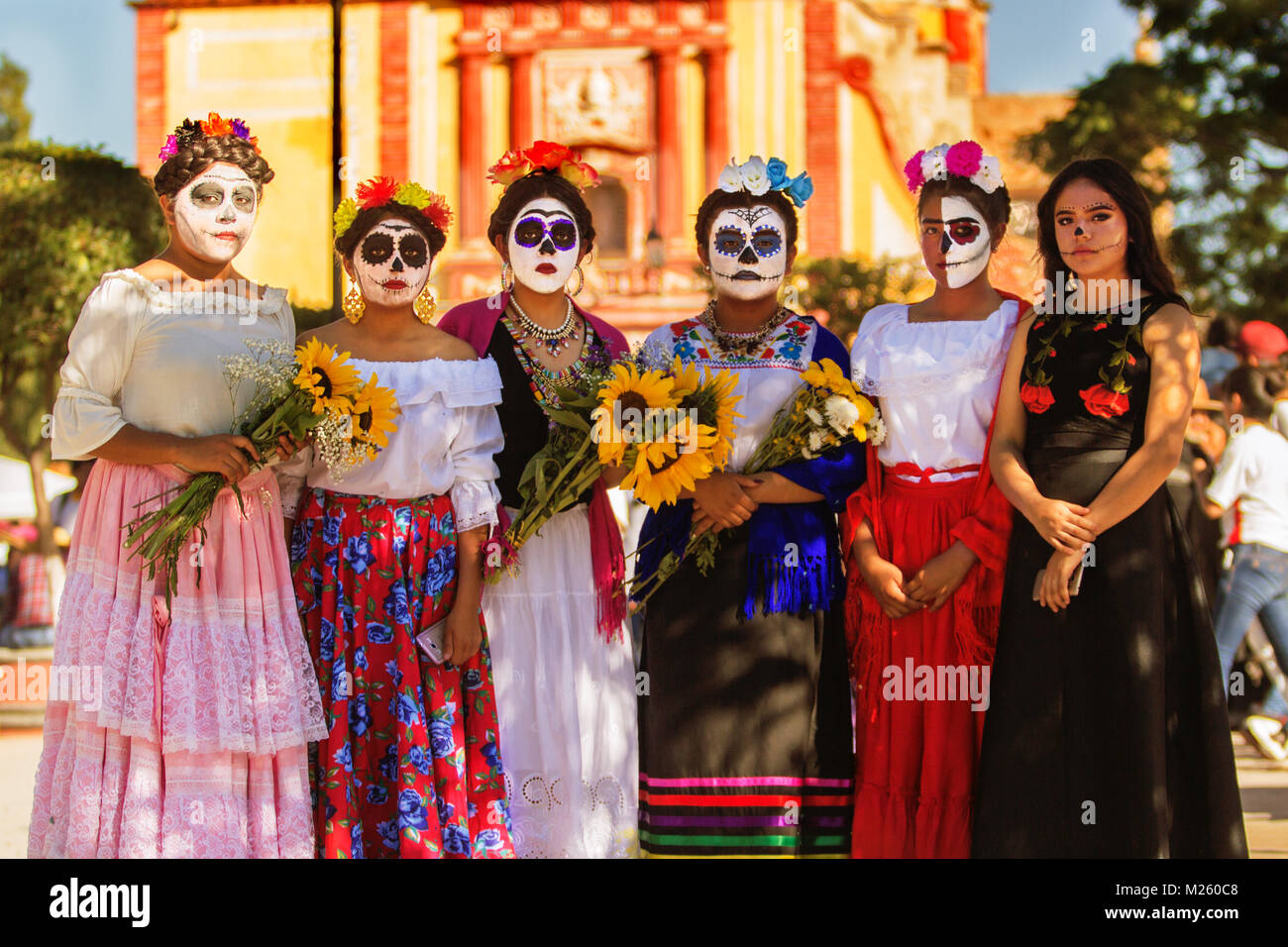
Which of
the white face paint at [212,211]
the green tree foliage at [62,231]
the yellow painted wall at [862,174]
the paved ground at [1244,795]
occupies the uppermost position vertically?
the yellow painted wall at [862,174]

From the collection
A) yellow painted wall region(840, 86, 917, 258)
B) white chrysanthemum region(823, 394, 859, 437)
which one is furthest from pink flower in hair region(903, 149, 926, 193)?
yellow painted wall region(840, 86, 917, 258)

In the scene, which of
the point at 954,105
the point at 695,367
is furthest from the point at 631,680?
the point at 954,105

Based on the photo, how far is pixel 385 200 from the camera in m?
4.72

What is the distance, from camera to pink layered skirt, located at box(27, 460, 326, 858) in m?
4.19

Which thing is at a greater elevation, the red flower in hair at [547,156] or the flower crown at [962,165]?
the red flower in hair at [547,156]

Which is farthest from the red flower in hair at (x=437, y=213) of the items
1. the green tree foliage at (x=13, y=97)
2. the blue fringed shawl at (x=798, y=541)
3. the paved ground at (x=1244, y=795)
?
the green tree foliage at (x=13, y=97)

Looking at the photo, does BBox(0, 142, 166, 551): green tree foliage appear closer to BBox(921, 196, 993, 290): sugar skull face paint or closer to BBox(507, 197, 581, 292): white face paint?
BBox(507, 197, 581, 292): white face paint

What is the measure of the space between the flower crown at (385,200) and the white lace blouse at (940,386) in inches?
62.3

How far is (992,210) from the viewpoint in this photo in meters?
4.69

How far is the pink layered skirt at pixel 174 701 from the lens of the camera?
4.19 meters

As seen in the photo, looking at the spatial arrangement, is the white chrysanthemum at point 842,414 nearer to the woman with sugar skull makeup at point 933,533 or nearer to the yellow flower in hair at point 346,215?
the woman with sugar skull makeup at point 933,533

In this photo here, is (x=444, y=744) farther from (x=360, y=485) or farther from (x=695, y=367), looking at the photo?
(x=695, y=367)

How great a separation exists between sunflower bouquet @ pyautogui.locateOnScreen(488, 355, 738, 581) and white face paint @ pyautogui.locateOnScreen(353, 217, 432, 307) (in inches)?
24.4

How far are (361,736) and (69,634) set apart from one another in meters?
0.93
